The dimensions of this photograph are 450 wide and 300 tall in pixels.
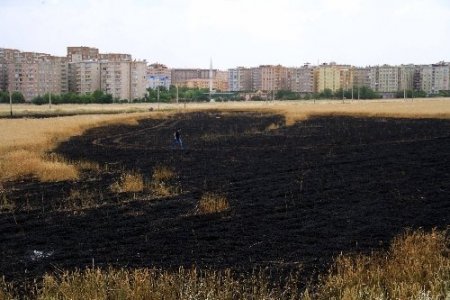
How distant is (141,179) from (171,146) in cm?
1292

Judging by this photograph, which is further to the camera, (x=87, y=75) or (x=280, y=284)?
(x=87, y=75)

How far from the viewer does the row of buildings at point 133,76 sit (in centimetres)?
13150

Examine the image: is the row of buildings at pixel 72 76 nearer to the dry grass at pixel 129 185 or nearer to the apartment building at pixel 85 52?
the apartment building at pixel 85 52

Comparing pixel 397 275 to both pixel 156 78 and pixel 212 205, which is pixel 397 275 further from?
pixel 156 78

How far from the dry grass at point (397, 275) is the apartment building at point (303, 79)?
548 feet

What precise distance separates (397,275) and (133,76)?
130 m

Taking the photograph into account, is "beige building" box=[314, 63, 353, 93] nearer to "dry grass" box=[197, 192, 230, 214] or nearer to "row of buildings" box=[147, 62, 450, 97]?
"row of buildings" box=[147, 62, 450, 97]

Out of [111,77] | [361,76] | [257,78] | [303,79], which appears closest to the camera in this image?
[111,77]

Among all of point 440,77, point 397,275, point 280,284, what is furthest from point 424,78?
point 280,284

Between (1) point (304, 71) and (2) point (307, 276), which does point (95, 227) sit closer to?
(2) point (307, 276)

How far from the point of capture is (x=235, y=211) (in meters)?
14.4

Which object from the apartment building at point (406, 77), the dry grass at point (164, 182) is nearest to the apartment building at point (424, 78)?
the apartment building at point (406, 77)

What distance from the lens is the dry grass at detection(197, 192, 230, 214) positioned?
14422mm

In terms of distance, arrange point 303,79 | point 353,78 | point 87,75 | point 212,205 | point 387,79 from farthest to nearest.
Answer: point 353,78 → point 303,79 → point 387,79 → point 87,75 → point 212,205
